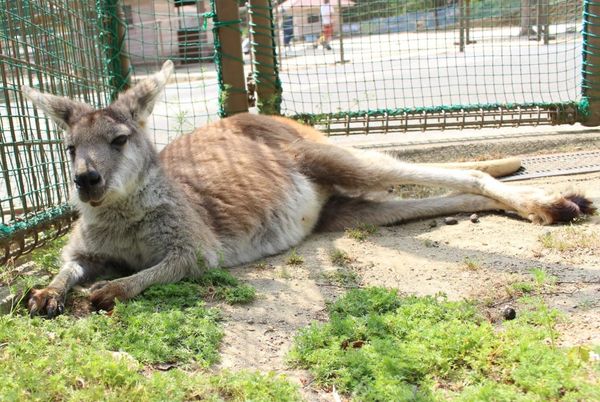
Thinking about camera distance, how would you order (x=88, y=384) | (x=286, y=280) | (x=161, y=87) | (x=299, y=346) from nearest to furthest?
(x=88, y=384), (x=299, y=346), (x=286, y=280), (x=161, y=87)

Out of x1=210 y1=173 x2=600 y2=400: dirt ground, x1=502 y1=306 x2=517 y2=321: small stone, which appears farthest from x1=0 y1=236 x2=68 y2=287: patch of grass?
x1=502 y1=306 x2=517 y2=321: small stone

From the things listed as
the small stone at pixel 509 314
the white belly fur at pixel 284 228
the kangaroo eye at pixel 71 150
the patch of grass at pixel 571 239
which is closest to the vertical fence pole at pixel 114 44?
the white belly fur at pixel 284 228

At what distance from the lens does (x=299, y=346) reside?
3154mm

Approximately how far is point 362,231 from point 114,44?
143 inches

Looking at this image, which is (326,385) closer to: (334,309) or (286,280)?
(334,309)

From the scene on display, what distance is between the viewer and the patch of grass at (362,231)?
510 centimetres

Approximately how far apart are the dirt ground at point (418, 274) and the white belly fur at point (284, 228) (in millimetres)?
122

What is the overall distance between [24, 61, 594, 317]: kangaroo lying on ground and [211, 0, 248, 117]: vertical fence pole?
4.34ft

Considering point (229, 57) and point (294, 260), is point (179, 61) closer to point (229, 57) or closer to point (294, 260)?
point (229, 57)

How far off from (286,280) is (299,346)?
1.13m

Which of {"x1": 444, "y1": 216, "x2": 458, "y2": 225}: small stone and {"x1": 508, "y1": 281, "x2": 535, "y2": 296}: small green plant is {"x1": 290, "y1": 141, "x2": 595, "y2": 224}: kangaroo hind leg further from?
{"x1": 508, "y1": 281, "x2": 535, "y2": 296}: small green plant

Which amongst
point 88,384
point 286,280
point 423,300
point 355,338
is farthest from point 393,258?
point 88,384

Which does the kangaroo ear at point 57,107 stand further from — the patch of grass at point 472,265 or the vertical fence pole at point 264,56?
the vertical fence pole at point 264,56

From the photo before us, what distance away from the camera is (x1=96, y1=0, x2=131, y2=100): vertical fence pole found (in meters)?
6.93
